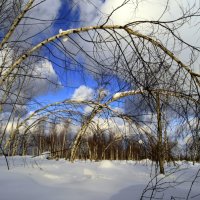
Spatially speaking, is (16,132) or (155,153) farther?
(16,132)

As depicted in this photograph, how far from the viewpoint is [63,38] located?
13.9 ft

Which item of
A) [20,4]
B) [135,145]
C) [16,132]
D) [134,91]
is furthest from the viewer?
[16,132]

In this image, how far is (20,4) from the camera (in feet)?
15.5

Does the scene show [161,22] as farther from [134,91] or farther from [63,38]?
[63,38]

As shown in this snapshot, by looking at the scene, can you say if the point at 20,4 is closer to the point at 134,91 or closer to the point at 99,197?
the point at 134,91

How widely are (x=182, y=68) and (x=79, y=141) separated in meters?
4.96

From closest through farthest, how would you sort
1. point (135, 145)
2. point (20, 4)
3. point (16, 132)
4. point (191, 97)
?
point (191, 97), point (20, 4), point (135, 145), point (16, 132)

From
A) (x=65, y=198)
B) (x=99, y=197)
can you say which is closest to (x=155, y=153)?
(x=99, y=197)

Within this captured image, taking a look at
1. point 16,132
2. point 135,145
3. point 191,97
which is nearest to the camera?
point 191,97

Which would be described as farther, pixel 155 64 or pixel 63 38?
pixel 63 38

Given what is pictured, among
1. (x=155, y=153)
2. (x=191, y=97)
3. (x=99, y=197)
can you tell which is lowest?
(x=99, y=197)

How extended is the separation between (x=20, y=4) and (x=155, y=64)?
2.20 meters

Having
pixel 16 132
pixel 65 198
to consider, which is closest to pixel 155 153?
pixel 65 198

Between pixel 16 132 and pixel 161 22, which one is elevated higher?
pixel 161 22
